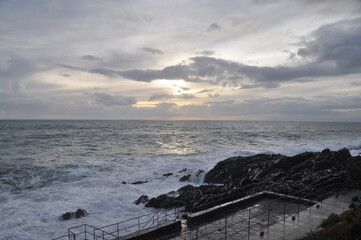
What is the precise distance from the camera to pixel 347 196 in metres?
14.5

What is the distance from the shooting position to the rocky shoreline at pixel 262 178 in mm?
16062

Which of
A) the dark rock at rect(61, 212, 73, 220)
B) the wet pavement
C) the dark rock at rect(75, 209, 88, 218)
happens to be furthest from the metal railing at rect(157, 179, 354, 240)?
the dark rock at rect(61, 212, 73, 220)

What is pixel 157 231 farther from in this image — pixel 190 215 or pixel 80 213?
pixel 80 213

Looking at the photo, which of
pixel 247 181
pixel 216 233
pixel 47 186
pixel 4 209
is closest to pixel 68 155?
pixel 47 186

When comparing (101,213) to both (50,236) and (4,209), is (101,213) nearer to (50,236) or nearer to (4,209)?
(50,236)

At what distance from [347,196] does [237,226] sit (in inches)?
292

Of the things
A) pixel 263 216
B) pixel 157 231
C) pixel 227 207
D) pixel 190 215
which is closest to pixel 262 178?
pixel 227 207

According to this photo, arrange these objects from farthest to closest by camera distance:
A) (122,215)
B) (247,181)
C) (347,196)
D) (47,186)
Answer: (47,186), (247,181), (122,215), (347,196)

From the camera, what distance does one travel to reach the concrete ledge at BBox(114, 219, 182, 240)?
33.9 feet

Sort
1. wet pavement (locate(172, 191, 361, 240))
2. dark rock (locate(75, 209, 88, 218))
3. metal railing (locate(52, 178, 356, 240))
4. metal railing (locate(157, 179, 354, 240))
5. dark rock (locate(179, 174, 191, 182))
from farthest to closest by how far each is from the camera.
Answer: dark rock (locate(179, 174, 191, 182)) < dark rock (locate(75, 209, 88, 218)) < metal railing (locate(52, 178, 356, 240)) < metal railing (locate(157, 179, 354, 240)) < wet pavement (locate(172, 191, 361, 240))

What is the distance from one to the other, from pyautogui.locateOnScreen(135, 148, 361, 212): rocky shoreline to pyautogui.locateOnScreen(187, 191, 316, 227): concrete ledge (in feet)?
1.79

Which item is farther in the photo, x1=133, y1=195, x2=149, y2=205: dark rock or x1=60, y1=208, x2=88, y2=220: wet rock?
x1=133, y1=195, x2=149, y2=205: dark rock

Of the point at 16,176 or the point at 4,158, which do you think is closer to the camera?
the point at 16,176

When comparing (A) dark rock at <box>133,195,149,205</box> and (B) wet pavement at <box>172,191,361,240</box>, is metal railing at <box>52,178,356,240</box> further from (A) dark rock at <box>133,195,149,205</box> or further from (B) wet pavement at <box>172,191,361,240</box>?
(A) dark rock at <box>133,195,149,205</box>
